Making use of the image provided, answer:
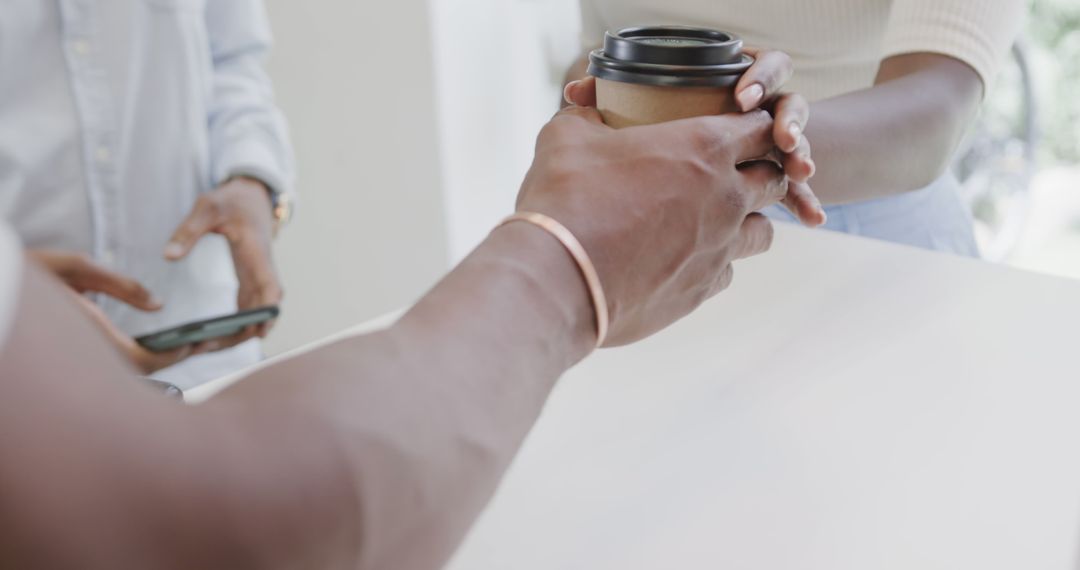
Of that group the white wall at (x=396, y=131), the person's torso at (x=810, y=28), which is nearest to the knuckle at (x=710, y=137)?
the person's torso at (x=810, y=28)

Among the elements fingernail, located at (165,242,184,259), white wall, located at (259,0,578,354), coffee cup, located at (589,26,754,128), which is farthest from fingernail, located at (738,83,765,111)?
white wall, located at (259,0,578,354)

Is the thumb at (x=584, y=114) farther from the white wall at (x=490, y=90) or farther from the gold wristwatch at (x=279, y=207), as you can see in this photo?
Result: the white wall at (x=490, y=90)

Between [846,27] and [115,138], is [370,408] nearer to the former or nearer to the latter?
[115,138]

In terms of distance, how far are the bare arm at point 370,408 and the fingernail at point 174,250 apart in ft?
1.73

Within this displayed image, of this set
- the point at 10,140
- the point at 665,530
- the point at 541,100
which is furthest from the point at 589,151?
the point at 541,100

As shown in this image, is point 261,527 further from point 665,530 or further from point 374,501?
point 665,530

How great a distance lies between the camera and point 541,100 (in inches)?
86.5

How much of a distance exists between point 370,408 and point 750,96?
1.08 ft

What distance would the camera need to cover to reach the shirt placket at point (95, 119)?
869mm

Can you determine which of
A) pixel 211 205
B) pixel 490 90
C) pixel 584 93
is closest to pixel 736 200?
pixel 584 93

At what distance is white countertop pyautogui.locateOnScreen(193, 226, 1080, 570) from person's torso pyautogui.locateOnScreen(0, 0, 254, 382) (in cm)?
54

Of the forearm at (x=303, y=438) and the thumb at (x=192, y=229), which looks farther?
the thumb at (x=192, y=229)

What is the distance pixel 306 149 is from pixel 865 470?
5.28 ft

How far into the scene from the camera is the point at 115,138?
36.2 inches
